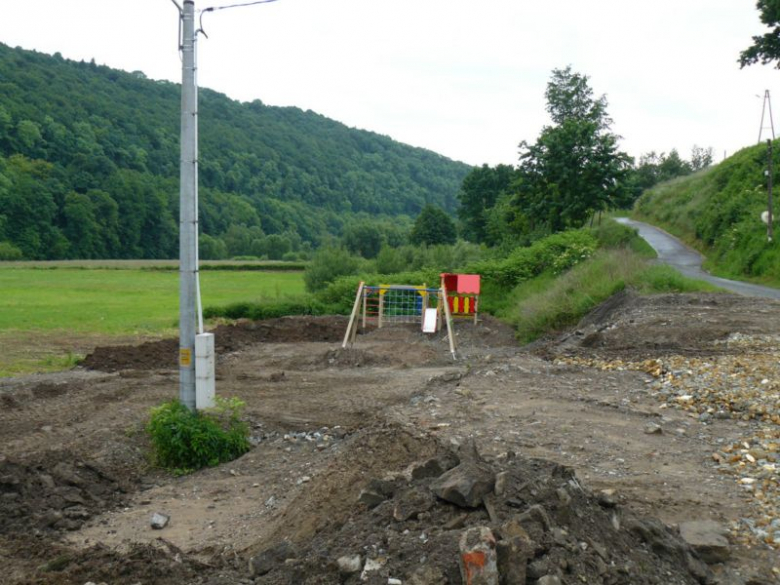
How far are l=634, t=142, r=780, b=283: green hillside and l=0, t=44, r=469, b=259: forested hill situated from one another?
63.3 metres

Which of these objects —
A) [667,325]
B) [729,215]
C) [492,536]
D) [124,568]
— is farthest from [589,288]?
[729,215]

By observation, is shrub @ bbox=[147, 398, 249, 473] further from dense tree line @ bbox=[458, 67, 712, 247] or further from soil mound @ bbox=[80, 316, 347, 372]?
dense tree line @ bbox=[458, 67, 712, 247]

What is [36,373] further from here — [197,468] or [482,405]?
[482,405]

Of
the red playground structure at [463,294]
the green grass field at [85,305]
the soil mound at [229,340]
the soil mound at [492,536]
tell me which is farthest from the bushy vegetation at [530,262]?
the soil mound at [492,536]

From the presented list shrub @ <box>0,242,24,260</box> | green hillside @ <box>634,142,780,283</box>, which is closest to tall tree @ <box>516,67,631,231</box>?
green hillside @ <box>634,142,780,283</box>

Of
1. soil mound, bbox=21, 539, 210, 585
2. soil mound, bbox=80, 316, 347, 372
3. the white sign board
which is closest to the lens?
soil mound, bbox=21, 539, 210, 585

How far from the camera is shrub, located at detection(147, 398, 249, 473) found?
921cm

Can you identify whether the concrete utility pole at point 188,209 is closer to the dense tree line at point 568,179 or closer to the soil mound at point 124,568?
the soil mound at point 124,568

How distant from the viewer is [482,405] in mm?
10461

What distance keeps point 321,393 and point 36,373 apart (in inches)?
315

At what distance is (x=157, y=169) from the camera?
12319 centimetres

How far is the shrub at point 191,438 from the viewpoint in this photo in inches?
363

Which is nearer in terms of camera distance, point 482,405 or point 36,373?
point 482,405

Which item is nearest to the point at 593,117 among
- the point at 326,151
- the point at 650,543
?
the point at 650,543
